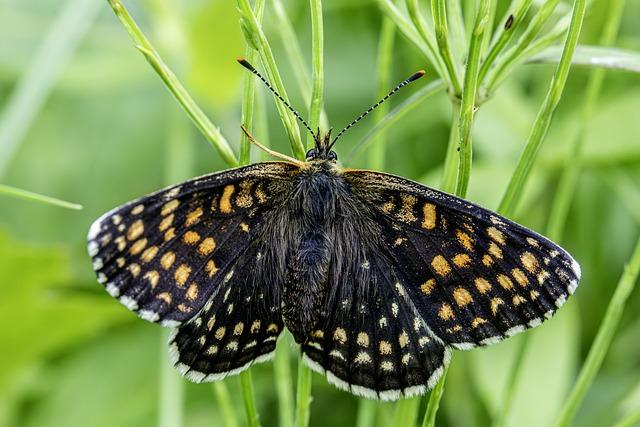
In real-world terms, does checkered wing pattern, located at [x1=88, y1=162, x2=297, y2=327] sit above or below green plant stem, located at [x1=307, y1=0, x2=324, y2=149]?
below

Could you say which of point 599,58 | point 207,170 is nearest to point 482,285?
point 599,58

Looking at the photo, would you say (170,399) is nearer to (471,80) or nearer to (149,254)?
(149,254)

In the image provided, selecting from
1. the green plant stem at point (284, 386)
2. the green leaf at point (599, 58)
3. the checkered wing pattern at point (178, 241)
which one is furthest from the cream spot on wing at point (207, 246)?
the green leaf at point (599, 58)

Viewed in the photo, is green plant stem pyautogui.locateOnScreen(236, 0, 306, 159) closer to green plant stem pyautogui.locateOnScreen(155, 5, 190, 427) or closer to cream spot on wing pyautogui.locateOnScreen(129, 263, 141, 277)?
cream spot on wing pyautogui.locateOnScreen(129, 263, 141, 277)

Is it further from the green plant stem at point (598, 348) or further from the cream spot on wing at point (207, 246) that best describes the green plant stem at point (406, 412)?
the cream spot on wing at point (207, 246)

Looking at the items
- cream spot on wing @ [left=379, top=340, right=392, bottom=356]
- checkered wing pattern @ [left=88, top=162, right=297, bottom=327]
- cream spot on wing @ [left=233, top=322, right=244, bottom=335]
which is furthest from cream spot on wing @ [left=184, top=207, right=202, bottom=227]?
cream spot on wing @ [left=379, top=340, right=392, bottom=356]

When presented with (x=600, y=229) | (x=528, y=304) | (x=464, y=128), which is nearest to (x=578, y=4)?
(x=464, y=128)
